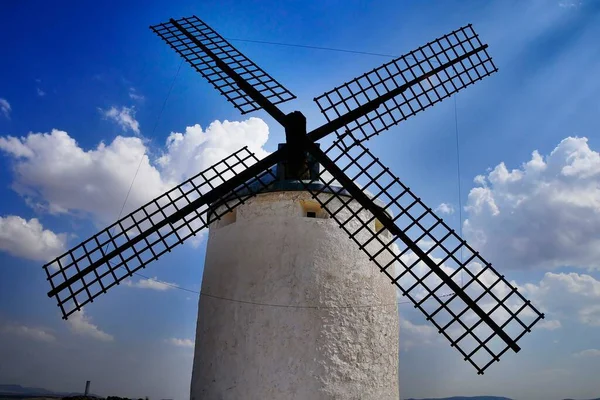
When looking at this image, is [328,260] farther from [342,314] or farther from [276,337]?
[276,337]

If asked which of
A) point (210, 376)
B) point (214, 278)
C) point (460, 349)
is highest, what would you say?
point (214, 278)

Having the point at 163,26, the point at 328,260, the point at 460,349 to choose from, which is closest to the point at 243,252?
the point at 328,260

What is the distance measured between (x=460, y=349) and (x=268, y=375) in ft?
8.48

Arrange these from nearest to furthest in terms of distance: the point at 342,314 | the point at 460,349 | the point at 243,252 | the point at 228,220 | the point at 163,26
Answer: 1. the point at 460,349
2. the point at 342,314
3. the point at 243,252
4. the point at 228,220
5. the point at 163,26

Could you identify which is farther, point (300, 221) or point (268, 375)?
point (300, 221)

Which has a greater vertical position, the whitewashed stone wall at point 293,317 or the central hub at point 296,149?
the central hub at point 296,149

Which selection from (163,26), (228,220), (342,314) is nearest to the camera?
(342,314)

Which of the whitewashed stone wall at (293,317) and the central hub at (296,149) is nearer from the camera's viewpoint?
the whitewashed stone wall at (293,317)

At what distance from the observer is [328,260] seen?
6.96m

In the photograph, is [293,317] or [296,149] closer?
[293,317]

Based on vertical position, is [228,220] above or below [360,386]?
above

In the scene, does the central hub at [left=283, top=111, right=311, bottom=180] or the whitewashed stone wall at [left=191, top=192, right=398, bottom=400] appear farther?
the central hub at [left=283, top=111, right=311, bottom=180]

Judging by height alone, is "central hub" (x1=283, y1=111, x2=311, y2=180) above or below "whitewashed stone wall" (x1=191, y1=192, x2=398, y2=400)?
above

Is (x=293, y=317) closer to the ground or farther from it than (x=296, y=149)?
closer to the ground
